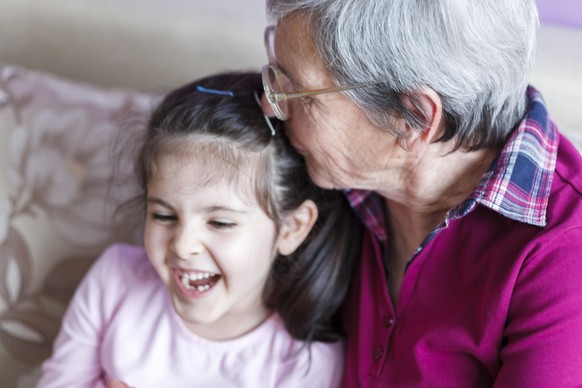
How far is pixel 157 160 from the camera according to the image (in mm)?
1431

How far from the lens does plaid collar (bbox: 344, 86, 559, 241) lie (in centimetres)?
123

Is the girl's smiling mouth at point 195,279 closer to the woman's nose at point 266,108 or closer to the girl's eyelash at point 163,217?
the girl's eyelash at point 163,217

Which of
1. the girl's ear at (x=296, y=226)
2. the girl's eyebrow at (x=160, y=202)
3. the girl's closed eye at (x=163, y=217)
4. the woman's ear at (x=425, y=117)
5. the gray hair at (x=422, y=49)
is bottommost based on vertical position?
the girl's ear at (x=296, y=226)

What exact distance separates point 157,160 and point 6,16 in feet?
3.52

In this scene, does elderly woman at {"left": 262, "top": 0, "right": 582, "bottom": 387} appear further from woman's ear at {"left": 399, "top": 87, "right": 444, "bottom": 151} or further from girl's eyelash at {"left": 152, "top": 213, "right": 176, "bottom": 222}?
girl's eyelash at {"left": 152, "top": 213, "right": 176, "bottom": 222}

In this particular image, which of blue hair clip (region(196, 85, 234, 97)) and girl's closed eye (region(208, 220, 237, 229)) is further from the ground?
blue hair clip (region(196, 85, 234, 97))

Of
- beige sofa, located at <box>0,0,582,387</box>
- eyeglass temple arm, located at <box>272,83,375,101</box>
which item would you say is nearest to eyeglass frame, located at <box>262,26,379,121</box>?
eyeglass temple arm, located at <box>272,83,375,101</box>

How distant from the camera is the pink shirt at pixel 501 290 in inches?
46.4

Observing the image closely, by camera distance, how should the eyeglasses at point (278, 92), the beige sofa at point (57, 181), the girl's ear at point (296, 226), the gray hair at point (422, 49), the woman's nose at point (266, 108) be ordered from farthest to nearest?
the beige sofa at point (57, 181) → the girl's ear at point (296, 226) → the woman's nose at point (266, 108) → the eyeglasses at point (278, 92) → the gray hair at point (422, 49)

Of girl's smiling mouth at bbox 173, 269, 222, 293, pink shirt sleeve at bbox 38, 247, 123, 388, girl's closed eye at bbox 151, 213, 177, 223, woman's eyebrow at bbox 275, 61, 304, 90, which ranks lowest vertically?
pink shirt sleeve at bbox 38, 247, 123, 388

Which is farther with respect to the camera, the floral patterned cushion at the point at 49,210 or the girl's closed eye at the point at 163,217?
the floral patterned cushion at the point at 49,210

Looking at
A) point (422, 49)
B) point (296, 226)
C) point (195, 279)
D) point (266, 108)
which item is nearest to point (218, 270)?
point (195, 279)

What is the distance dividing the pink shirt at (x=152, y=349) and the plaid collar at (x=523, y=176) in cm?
47

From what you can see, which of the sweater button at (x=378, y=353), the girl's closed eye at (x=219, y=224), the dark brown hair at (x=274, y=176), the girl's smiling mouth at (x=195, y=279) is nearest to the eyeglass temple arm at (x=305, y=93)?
the dark brown hair at (x=274, y=176)
